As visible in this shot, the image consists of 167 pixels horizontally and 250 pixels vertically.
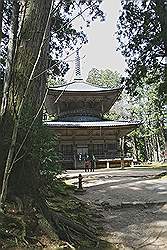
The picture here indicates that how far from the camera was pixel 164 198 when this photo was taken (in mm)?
8094

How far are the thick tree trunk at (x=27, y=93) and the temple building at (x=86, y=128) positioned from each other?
695 inches

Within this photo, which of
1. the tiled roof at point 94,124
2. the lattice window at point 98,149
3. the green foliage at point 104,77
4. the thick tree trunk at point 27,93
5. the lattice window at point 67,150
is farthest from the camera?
the green foliage at point 104,77

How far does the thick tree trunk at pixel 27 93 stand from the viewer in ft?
14.2

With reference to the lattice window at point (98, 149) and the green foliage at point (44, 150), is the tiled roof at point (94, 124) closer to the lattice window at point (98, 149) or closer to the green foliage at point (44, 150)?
the lattice window at point (98, 149)

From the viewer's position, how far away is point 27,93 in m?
4.64

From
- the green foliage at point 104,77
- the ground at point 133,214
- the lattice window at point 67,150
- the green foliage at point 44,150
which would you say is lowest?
the ground at point 133,214

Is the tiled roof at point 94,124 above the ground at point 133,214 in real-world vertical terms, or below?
above

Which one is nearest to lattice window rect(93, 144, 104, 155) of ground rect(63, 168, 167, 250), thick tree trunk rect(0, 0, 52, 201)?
ground rect(63, 168, 167, 250)

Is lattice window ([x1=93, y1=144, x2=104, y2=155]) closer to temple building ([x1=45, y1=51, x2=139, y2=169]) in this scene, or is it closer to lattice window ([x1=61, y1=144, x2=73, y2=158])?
temple building ([x1=45, y1=51, x2=139, y2=169])

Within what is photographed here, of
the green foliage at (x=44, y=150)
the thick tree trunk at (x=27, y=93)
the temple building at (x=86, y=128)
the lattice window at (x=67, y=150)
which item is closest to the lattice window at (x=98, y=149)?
the temple building at (x=86, y=128)

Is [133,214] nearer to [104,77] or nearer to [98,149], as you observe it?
[98,149]

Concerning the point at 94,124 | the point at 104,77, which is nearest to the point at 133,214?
the point at 94,124

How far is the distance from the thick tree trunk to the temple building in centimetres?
1765

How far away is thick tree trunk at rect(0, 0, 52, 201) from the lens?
4332 millimetres
